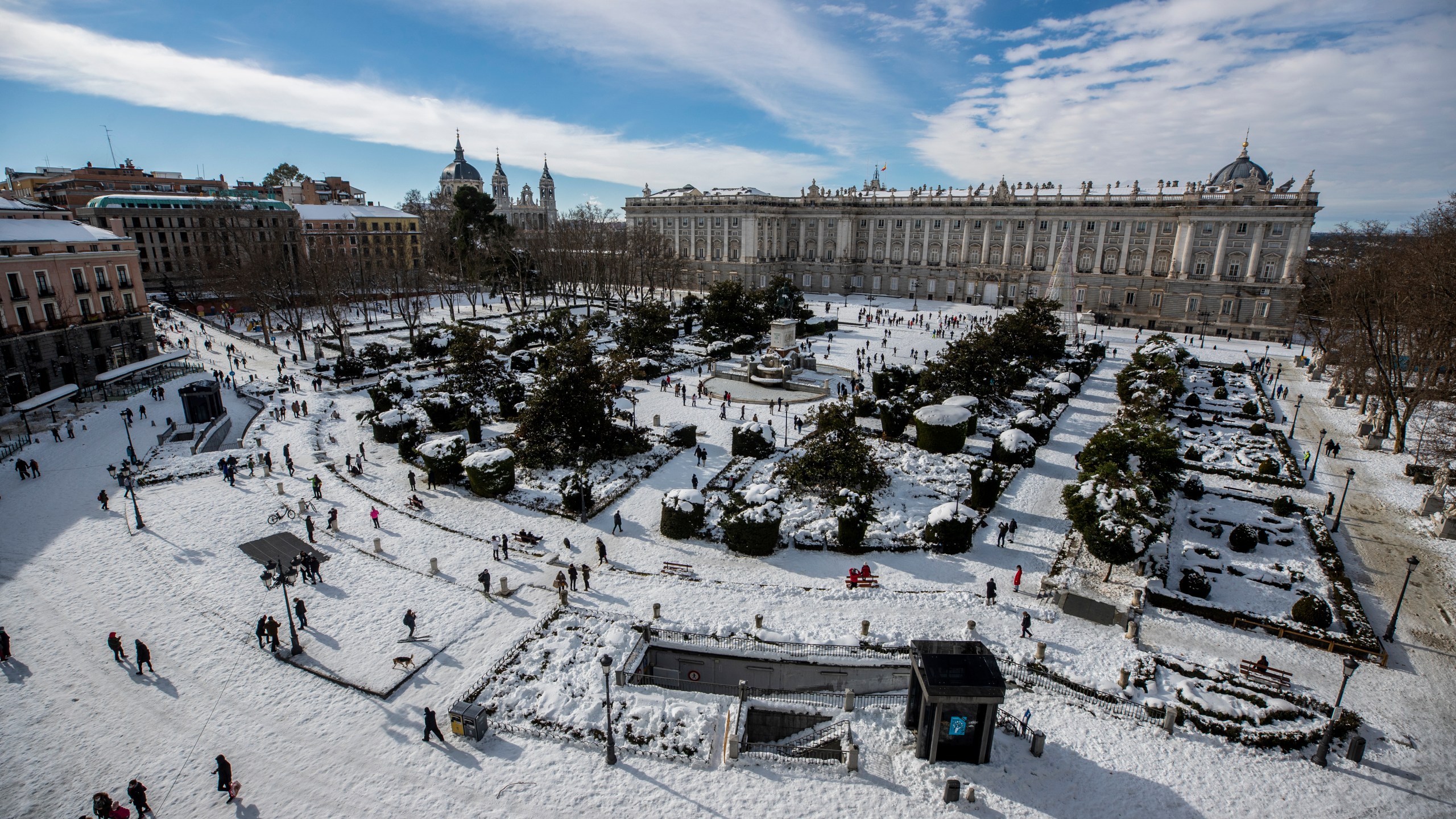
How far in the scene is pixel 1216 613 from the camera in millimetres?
19234

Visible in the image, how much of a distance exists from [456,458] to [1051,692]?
2279 centimetres

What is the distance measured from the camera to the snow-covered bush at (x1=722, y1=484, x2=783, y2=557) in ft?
73.4

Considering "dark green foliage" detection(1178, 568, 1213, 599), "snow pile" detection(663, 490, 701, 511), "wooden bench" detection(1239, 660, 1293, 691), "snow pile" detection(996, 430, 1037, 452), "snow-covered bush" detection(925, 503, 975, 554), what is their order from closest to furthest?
"wooden bench" detection(1239, 660, 1293, 691)
"dark green foliage" detection(1178, 568, 1213, 599)
"snow-covered bush" detection(925, 503, 975, 554)
"snow pile" detection(663, 490, 701, 511)
"snow pile" detection(996, 430, 1037, 452)

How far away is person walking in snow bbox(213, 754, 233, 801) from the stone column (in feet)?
277

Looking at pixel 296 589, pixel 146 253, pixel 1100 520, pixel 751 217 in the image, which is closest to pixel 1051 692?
pixel 1100 520

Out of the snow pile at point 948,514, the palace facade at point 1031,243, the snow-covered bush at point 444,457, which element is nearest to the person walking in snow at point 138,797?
the snow-covered bush at point 444,457

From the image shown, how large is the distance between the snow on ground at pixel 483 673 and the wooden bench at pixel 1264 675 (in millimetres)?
580

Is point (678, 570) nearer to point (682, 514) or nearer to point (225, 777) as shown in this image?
point (682, 514)

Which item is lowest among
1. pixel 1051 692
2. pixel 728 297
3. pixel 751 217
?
pixel 1051 692

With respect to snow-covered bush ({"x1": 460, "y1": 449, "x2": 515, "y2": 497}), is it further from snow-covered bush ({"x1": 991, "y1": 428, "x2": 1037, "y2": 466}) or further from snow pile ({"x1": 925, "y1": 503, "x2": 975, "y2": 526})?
snow-covered bush ({"x1": 991, "y1": 428, "x2": 1037, "y2": 466})

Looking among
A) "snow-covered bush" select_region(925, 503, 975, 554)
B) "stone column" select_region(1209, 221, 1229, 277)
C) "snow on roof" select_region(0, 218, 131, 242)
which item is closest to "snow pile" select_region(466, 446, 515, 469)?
"snow-covered bush" select_region(925, 503, 975, 554)

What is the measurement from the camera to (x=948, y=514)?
22.7 meters

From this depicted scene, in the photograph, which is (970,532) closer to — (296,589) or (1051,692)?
(1051,692)

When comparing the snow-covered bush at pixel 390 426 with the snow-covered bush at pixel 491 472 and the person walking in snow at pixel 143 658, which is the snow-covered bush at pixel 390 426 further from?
the person walking in snow at pixel 143 658
